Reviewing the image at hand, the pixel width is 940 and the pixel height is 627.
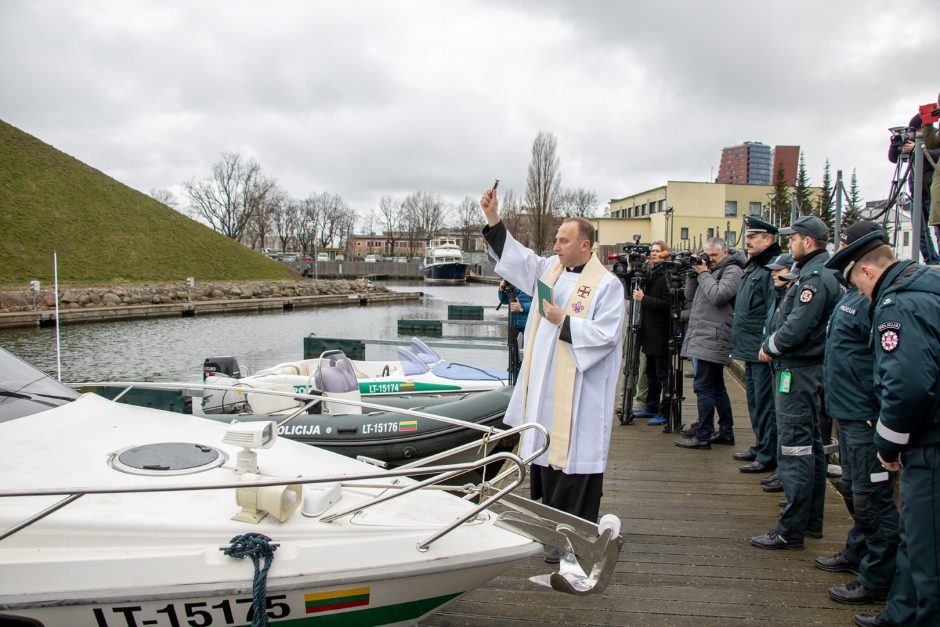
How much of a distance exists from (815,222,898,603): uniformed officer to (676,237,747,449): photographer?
2.20m

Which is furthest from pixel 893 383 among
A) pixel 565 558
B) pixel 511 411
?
pixel 511 411

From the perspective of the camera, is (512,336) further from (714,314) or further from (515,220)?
(515,220)

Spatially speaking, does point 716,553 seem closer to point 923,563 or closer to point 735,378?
point 923,563

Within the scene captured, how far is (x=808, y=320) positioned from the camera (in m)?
3.64

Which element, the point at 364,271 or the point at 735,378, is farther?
the point at 364,271

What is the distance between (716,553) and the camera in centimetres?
359

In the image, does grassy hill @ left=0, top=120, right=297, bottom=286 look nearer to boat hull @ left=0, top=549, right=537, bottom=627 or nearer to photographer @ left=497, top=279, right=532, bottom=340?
photographer @ left=497, top=279, right=532, bottom=340

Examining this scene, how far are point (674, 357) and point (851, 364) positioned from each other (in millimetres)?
3295

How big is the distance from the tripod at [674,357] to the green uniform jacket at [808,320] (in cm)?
249

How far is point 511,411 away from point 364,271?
Answer: 7903 cm

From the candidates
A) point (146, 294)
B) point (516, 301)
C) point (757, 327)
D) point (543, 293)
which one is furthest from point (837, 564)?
point (146, 294)

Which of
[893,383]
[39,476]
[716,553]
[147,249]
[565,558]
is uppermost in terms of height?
[147,249]

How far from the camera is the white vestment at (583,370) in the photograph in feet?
10.5

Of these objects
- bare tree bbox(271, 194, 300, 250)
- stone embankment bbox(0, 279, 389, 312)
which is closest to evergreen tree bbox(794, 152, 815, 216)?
stone embankment bbox(0, 279, 389, 312)
